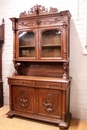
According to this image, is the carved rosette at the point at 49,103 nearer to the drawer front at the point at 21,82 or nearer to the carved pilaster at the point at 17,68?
the drawer front at the point at 21,82

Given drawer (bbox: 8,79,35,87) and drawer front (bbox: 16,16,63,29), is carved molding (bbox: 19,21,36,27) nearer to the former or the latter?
drawer front (bbox: 16,16,63,29)

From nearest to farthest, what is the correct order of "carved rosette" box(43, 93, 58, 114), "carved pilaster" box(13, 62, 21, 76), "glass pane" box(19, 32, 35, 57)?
"carved rosette" box(43, 93, 58, 114) → "glass pane" box(19, 32, 35, 57) → "carved pilaster" box(13, 62, 21, 76)

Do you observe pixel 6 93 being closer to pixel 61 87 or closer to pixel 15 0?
pixel 61 87

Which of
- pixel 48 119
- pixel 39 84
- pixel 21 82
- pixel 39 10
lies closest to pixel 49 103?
pixel 48 119

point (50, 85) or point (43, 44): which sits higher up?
point (43, 44)

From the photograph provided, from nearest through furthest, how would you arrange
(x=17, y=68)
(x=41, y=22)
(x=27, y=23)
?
1. (x=41, y=22)
2. (x=27, y=23)
3. (x=17, y=68)

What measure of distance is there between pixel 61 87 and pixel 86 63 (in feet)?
2.52

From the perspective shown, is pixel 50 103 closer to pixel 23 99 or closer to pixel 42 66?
pixel 23 99

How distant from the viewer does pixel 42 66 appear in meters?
2.83

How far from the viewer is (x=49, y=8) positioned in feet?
9.12

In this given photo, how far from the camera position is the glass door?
2.57 m

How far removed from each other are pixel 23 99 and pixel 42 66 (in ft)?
2.67

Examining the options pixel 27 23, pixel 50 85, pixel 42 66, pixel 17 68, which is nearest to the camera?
pixel 50 85

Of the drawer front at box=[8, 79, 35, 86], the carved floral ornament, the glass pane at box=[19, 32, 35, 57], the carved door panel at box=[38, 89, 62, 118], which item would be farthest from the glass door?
the carved door panel at box=[38, 89, 62, 118]
